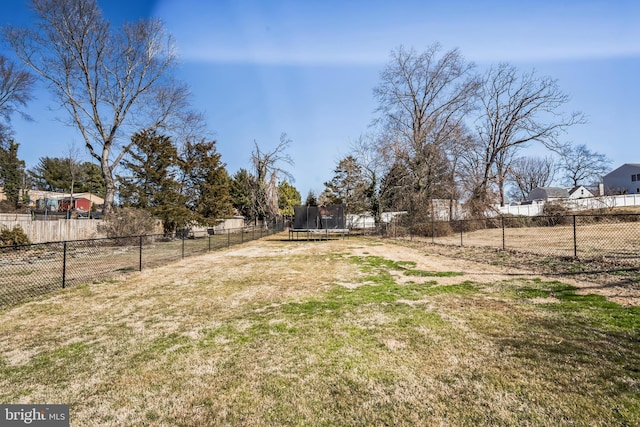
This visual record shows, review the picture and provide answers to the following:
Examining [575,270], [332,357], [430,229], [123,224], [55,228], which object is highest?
[123,224]

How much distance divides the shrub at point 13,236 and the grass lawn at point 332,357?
11575mm

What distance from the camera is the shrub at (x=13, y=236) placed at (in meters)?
13.2

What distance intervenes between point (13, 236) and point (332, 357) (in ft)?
58.1

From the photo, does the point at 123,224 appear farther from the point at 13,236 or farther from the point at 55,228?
the point at 13,236

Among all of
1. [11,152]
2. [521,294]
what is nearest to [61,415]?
[521,294]

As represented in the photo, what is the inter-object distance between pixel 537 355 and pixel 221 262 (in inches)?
355

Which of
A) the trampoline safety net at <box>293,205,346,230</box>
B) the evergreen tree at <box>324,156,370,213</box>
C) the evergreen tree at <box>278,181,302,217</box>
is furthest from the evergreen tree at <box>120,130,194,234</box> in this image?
the evergreen tree at <box>278,181,302,217</box>

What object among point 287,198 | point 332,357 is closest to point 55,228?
point 332,357

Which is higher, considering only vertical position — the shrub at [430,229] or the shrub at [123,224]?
the shrub at [123,224]

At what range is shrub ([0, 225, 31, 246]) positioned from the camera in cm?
1319

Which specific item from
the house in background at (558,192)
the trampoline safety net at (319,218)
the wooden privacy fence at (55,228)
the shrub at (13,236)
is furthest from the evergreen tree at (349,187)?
the house in background at (558,192)

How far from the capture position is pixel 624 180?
44.8 metres

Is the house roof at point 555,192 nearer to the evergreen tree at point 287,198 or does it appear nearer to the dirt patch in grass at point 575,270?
the evergreen tree at point 287,198

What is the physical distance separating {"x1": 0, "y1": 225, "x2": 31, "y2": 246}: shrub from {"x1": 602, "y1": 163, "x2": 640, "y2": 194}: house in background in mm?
61071
